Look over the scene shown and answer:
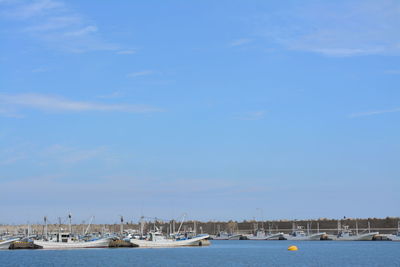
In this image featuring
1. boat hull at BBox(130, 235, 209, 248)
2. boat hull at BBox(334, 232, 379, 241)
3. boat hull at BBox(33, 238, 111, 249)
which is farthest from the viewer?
boat hull at BBox(334, 232, 379, 241)

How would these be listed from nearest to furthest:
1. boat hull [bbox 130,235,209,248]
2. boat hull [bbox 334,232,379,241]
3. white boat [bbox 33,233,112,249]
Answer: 1. white boat [bbox 33,233,112,249]
2. boat hull [bbox 130,235,209,248]
3. boat hull [bbox 334,232,379,241]

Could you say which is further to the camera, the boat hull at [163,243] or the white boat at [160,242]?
the white boat at [160,242]

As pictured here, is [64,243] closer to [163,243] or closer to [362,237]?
[163,243]

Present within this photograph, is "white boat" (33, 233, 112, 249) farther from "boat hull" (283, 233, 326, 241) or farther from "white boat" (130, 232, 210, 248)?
"boat hull" (283, 233, 326, 241)

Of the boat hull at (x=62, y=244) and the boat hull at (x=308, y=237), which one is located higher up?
the boat hull at (x=308, y=237)

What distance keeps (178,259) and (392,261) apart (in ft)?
91.7

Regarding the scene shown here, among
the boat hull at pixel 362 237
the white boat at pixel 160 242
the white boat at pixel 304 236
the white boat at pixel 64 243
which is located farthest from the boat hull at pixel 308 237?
the white boat at pixel 64 243

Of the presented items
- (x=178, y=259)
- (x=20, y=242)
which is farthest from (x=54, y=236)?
(x=178, y=259)

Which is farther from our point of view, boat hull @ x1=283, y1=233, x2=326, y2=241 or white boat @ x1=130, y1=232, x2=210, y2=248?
boat hull @ x1=283, y1=233, x2=326, y2=241

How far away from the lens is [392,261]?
8600 centimetres

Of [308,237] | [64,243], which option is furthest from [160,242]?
[308,237]

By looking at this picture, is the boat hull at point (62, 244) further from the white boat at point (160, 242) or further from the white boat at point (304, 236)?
the white boat at point (304, 236)

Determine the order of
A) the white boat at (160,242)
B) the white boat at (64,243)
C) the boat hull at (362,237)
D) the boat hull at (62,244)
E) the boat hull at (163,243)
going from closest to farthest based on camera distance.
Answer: the boat hull at (62,244), the white boat at (64,243), the boat hull at (163,243), the white boat at (160,242), the boat hull at (362,237)

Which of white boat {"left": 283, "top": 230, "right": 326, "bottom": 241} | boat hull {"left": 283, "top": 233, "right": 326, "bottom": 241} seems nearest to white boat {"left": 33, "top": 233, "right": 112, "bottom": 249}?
boat hull {"left": 283, "top": 233, "right": 326, "bottom": 241}
